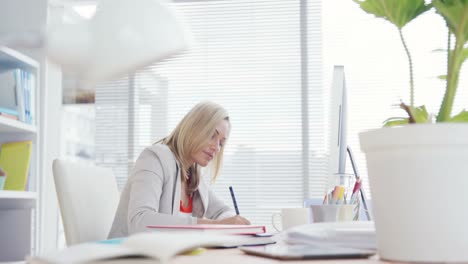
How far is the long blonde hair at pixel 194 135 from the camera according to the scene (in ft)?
8.23

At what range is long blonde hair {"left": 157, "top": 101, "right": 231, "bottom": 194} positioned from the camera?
2.51m

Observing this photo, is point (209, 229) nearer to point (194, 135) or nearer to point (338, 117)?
point (338, 117)

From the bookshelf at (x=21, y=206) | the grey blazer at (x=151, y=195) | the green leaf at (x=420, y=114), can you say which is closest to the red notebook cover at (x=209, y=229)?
the green leaf at (x=420, y=114)

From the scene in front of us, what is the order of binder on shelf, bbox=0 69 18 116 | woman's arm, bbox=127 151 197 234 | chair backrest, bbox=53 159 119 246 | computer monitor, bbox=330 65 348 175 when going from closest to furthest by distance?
1. computer monitor, bbox=330 65 348 175
2. chair backrest, bbox=53 159 119 246
3. woman's arm, bbox=127 151 197 234
4. binder on shelf, bbox=0 69 18 116

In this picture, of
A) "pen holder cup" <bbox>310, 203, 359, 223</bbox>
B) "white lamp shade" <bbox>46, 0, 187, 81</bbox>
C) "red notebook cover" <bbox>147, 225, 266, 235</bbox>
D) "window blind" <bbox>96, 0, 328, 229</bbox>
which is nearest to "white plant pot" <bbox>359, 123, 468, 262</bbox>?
"white lamp shade" <bbox>46, 0, 187, 81</bbox>

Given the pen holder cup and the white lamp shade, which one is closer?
the white lamp shade

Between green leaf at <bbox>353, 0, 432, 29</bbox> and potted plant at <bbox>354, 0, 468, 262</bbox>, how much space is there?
0.05 m

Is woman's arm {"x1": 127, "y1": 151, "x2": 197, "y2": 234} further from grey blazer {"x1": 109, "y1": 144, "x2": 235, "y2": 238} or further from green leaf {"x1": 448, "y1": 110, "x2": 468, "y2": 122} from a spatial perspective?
green leaf {"x1": 448, "y1": 110, "x2": 468, "y2": 122}

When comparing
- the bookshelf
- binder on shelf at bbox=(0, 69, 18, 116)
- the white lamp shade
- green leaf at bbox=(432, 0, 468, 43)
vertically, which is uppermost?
binder on shelf at bbox=(0, 69, 18, 116)

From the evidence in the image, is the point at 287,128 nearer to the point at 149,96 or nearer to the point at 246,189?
the point at 246,189

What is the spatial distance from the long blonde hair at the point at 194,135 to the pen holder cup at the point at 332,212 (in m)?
1.11

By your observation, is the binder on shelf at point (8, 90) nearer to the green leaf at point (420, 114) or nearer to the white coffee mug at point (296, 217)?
the white coffee mug at point (296, 217)

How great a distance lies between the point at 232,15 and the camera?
4117 millimetres

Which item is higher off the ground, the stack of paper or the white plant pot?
the white plant pot
